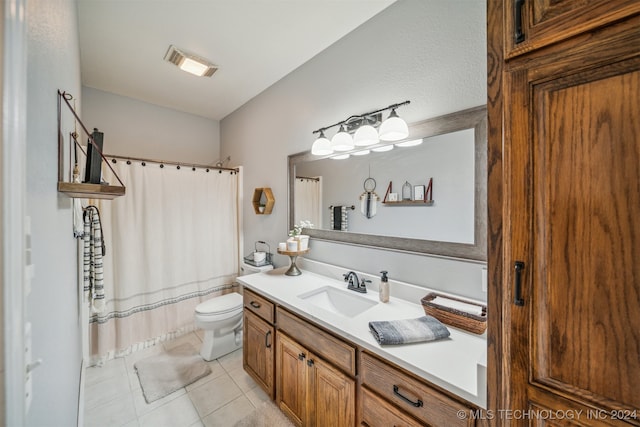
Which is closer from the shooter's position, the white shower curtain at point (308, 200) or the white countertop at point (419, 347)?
the white countertop at point (419, 347)

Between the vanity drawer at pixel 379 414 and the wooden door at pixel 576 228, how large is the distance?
16.3 inches

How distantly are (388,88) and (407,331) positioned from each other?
4.63ft

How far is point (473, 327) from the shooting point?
3.47ft

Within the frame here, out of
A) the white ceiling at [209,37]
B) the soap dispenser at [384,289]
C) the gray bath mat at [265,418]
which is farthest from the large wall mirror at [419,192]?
the gray bath mat at [265,418]

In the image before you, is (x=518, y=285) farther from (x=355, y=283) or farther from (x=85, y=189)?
(x=85, y=189)

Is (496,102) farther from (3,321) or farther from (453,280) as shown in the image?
(3,321)

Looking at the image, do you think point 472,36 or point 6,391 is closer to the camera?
point 6,391

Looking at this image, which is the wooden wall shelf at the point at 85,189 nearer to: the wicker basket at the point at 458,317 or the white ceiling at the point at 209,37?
the white ceiling at the point at 209,37

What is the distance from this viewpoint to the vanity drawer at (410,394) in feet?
2.67

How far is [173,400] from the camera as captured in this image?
5.73 ft

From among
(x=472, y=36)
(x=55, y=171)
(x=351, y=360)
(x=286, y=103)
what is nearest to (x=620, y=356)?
(x=351, y=360)

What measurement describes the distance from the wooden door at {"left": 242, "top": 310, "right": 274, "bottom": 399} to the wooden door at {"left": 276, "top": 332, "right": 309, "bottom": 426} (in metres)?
0.08

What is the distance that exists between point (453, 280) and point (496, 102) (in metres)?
0.92

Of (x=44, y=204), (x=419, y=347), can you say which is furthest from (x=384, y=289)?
(x=44, y=204)
